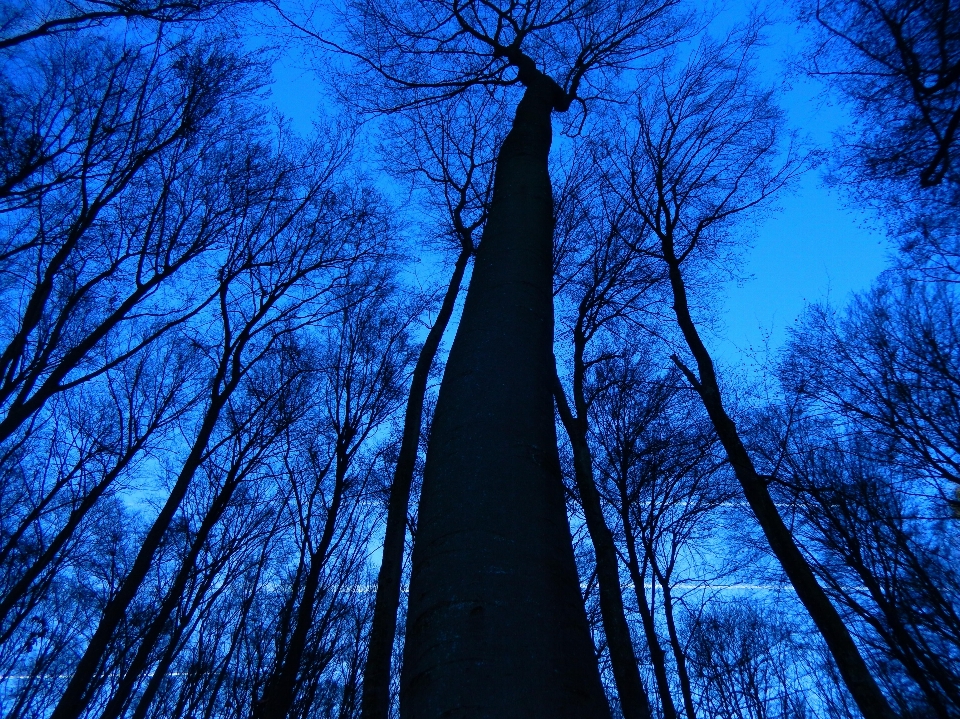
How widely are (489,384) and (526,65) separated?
4.89 m

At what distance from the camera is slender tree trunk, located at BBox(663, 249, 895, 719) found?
3396 millimetres

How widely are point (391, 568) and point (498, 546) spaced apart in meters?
3.42

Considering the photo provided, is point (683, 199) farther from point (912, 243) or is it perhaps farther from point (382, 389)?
point (382, 389)

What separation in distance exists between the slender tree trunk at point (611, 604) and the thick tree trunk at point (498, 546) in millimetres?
2167

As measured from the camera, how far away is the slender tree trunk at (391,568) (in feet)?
11.9

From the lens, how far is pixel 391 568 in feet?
14.0

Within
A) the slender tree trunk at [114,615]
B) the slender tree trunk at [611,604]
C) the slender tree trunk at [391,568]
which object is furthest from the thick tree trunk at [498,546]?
the slender tree trunk at [114,615]

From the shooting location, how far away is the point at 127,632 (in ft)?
37.8

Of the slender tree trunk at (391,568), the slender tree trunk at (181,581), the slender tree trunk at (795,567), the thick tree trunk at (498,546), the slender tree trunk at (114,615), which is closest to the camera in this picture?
the thick tree trunk at (498,546)

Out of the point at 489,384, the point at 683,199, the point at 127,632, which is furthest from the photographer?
the point at 127,632

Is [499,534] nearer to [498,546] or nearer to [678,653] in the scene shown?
[498,546]

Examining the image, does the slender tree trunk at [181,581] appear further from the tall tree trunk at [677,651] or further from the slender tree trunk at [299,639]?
the tall tree trunk at [677,651]

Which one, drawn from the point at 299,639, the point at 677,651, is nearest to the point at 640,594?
the point at 677,651

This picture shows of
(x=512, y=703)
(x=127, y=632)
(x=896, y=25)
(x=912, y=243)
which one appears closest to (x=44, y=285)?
(x=512, y=703)
